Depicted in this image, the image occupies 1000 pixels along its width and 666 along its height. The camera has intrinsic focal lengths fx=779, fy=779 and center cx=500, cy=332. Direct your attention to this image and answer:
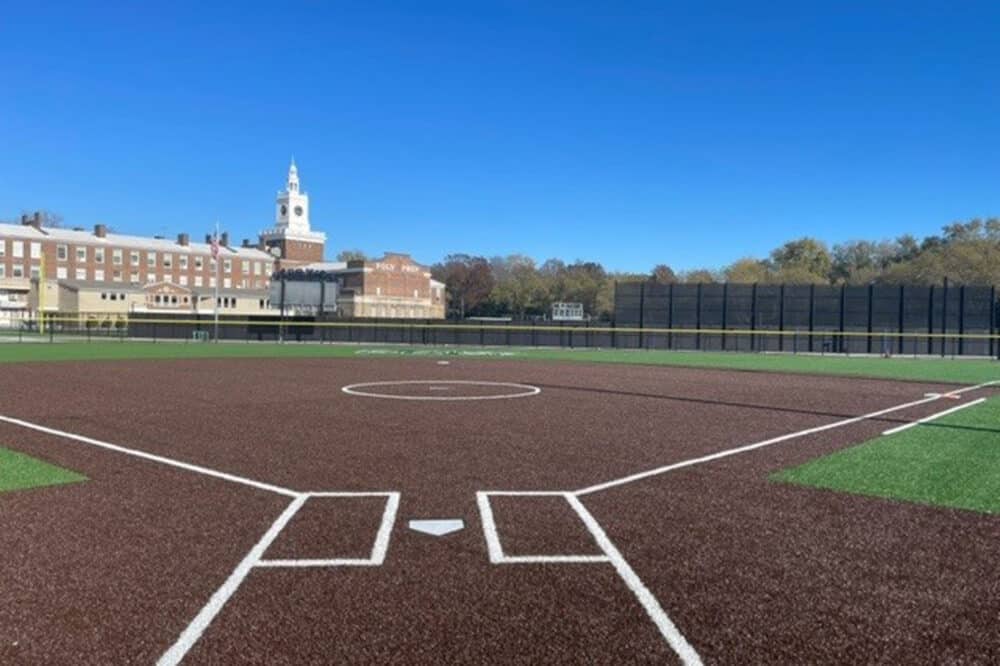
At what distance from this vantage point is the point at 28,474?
8.48m

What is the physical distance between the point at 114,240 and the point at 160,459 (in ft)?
379

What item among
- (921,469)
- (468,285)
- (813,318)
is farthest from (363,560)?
(468,285)

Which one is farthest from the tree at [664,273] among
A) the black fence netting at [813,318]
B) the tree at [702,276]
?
the black fence netting at [813,318]

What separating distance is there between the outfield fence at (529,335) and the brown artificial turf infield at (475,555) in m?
38.6

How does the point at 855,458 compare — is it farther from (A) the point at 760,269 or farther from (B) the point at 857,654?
(A) the point at 760,269

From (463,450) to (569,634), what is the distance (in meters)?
5.85

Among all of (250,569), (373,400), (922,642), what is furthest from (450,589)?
(373,400)

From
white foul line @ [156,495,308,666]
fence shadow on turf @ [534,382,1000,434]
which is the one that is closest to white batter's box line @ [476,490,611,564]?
white foul line @ [156,495,308,666]

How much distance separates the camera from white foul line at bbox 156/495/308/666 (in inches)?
163

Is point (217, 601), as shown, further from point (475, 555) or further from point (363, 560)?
point (475, 555)

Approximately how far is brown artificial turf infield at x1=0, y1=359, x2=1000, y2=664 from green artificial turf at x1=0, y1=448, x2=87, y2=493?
1.01 ft

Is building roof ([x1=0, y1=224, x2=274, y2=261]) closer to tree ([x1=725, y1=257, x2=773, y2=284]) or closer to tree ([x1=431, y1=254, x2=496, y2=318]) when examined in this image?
tree ([x1=431, y1=254, x2=496, y2=318])

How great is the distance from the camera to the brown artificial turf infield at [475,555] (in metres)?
4.33

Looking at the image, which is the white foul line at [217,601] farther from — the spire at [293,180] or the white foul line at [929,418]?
the spire at [293,180]
